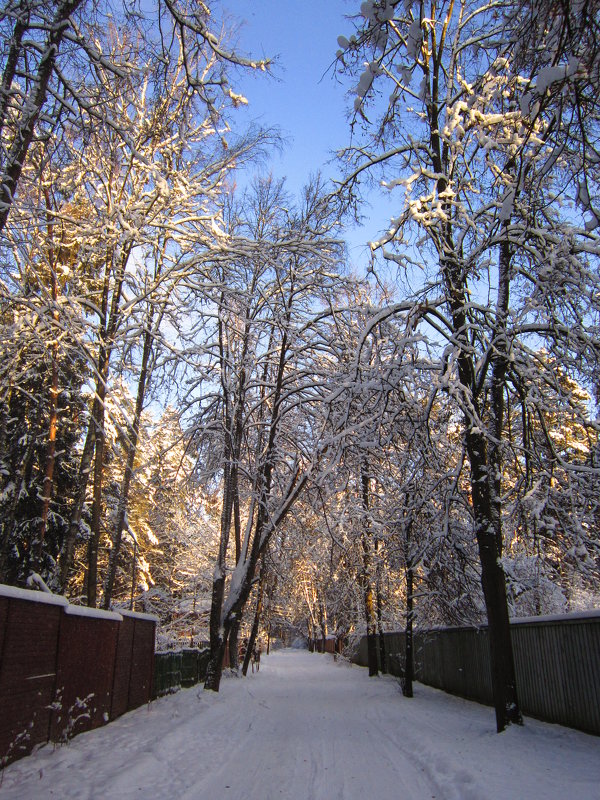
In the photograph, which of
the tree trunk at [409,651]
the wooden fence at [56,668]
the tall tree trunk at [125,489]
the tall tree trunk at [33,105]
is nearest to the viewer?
the tall tree trunk at [33,105]

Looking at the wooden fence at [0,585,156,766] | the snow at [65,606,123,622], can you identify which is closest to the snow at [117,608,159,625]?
the wooden fence at [0,585,156,766]

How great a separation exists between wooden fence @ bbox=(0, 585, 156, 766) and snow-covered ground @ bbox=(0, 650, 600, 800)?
0.27 m

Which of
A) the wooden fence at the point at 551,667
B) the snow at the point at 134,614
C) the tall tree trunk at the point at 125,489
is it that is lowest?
the wooden fence at the point at 551,667

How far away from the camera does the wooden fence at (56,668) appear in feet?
17.4

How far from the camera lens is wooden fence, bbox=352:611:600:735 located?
7363 millimetres

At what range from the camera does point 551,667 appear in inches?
334

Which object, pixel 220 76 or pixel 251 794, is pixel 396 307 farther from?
pixel 251 794

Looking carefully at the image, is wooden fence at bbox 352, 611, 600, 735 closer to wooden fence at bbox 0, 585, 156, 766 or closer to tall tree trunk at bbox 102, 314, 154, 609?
wooden fence at bbox 0, 585, 156, 766

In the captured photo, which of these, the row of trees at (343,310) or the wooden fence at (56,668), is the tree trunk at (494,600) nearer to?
the row of trees at (343,310)

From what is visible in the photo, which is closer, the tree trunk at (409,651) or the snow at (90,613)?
the snow at (90,613)

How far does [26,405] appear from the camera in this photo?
16.1 m

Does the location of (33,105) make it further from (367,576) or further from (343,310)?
(367,576)

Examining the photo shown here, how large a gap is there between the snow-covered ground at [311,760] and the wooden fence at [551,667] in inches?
15.7

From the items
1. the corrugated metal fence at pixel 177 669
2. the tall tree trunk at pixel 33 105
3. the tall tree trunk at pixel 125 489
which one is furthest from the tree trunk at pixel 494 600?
the corrugated metal fence at pixel 177 669
